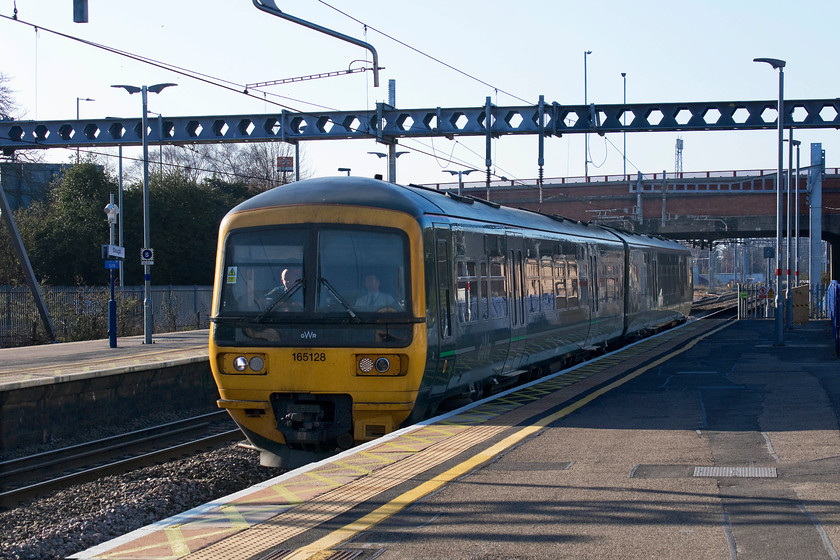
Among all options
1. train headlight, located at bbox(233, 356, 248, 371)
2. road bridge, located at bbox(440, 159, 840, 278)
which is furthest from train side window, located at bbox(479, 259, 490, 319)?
road bridge, located at bbox(440, 159, 840, 278)

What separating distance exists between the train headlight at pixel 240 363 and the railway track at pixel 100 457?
267 centimetres

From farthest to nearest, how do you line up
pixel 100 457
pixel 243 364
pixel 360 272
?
pixel 100 457
pixel 243 364
pixel 360 272

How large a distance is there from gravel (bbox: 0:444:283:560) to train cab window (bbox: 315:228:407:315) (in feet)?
8.29

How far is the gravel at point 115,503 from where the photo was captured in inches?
324

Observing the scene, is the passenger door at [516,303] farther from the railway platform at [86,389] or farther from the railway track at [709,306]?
the railway track at [709,306]

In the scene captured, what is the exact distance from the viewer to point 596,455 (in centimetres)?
823

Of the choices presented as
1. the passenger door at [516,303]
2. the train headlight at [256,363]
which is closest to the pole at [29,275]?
the passenger door at [516,303]

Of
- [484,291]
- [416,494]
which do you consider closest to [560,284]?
[484,291]

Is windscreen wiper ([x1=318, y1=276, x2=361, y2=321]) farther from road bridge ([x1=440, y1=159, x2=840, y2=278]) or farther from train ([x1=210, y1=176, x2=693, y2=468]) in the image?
road bridge ([x1=440, y1=159, x2=840, y2=278])

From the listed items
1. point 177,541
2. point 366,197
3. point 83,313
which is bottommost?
point 177,541

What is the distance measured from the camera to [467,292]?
38.2 ft

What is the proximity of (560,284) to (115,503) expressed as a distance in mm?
9184

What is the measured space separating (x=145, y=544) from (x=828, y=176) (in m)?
56.4

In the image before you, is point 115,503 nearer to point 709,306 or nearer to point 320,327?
point 320,327
